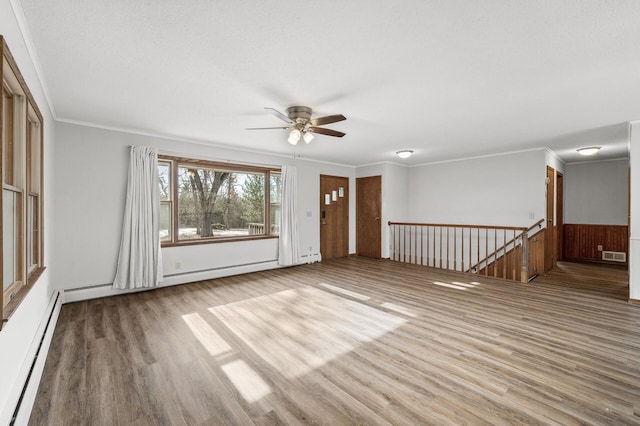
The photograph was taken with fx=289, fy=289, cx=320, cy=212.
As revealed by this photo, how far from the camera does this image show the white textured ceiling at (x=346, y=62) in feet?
5.84

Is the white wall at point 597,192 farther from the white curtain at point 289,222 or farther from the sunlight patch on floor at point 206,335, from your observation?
the sunlight patch on floor at point 206,335

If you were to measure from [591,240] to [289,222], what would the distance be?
7.34 metres

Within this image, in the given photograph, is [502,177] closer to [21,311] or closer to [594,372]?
[594,372]

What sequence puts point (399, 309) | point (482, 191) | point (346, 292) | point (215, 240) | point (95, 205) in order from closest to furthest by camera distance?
point (399, 309), point (95, 205), point (346, 292), point (215, 240), point (482, 191)

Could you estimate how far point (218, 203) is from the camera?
546cm

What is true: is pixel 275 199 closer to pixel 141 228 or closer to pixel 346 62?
pixel 141 228

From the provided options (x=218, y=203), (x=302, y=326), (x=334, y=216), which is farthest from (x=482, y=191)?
(x=218, y=203)

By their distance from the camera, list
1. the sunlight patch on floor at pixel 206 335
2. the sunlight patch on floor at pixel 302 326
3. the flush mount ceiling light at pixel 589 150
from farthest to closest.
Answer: the flush mount ceiling light at pixel 589 150 < the sunlight patch on floor at pixel 206 335 < the sunlight patch on floor at pixel 302 326

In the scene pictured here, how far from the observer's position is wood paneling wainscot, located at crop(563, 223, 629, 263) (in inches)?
263

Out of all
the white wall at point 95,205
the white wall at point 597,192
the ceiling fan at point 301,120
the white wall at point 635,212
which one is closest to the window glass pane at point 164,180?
the white wall at point 95,205

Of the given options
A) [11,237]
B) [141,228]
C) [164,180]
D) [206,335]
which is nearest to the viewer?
[11,237]

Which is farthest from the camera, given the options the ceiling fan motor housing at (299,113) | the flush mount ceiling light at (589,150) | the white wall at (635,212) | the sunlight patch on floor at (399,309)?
the flush mount ceiling light at (589,150)

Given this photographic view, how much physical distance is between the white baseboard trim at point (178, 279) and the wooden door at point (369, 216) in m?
2.58

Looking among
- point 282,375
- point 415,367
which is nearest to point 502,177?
point 415,367
